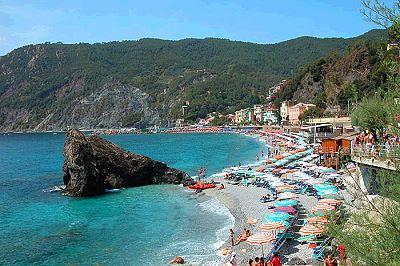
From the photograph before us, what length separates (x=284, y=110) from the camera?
444 ft

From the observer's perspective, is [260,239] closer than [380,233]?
No

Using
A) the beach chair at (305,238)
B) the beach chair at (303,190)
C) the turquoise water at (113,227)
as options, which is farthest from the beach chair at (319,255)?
the beach chair at (303,190)

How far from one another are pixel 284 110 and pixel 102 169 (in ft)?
330

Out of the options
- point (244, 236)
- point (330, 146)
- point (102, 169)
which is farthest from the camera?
point (102, 169)

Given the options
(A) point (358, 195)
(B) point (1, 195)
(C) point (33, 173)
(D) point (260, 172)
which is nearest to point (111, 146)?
(B) point (1, 195)

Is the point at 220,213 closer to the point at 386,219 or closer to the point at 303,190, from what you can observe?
the point at 303,190

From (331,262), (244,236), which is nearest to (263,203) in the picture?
(244,236)

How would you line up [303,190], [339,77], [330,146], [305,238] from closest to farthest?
[305,238], [303,190], [330,146], [339,77]

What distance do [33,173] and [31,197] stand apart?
22.2 m

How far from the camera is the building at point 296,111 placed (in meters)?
113

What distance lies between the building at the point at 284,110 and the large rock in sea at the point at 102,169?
92323 mm

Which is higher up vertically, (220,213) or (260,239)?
(260,239)

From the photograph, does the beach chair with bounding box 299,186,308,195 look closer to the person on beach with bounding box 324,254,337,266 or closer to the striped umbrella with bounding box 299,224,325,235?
the striped umbrella with bounding box 299,224,325,235

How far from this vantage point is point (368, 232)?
6906 millimetres
